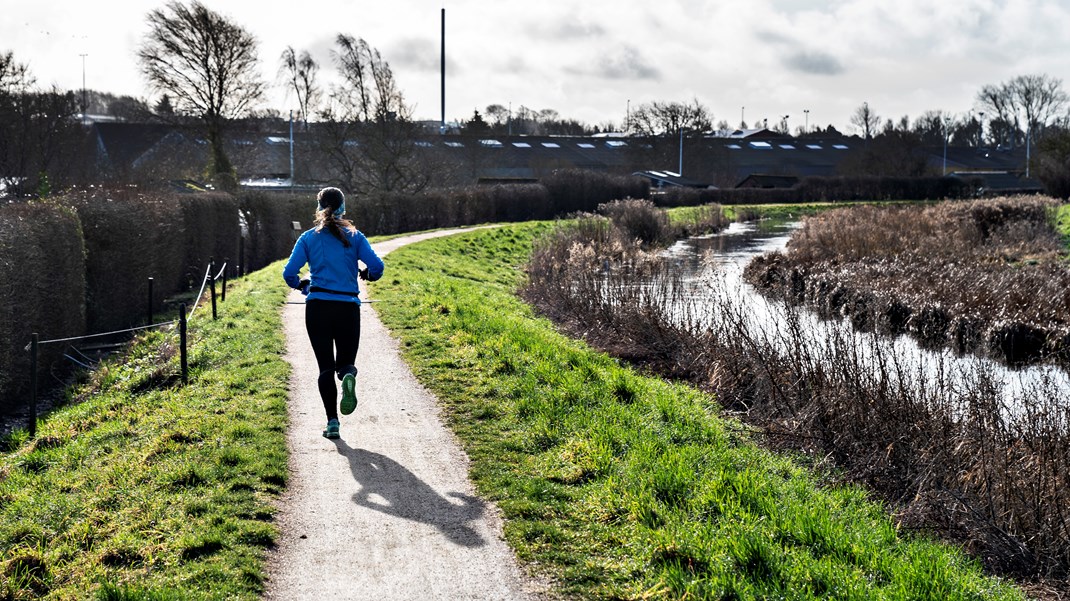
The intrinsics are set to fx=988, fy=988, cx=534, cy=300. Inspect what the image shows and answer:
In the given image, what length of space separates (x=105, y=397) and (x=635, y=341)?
22.8ft

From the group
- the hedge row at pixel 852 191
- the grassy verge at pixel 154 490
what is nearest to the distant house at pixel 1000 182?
the hedge row at pixel 852 191

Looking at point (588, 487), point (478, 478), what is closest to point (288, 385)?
point (478, 478)

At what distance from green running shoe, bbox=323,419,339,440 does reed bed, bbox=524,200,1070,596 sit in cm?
380

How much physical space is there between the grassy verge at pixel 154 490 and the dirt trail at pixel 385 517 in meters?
0.19

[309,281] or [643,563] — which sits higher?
[309,281]

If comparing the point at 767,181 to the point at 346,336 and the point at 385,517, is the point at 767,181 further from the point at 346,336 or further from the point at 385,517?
the point at 385,517

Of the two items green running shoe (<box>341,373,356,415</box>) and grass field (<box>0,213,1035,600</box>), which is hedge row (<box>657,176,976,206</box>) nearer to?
grass field (<box>0,213,1035,600</box>)

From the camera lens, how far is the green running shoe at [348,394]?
735 centimetres

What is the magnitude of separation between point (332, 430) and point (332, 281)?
1.16 metres

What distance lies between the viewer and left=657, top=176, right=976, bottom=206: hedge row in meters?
69.1

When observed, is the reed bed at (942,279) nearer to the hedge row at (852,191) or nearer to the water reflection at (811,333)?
the water reflection at (811,333)

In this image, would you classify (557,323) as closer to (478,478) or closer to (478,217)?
(478,478)

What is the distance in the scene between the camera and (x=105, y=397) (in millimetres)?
10539

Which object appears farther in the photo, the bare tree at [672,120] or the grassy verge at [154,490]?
the bare tree at [672,120]
